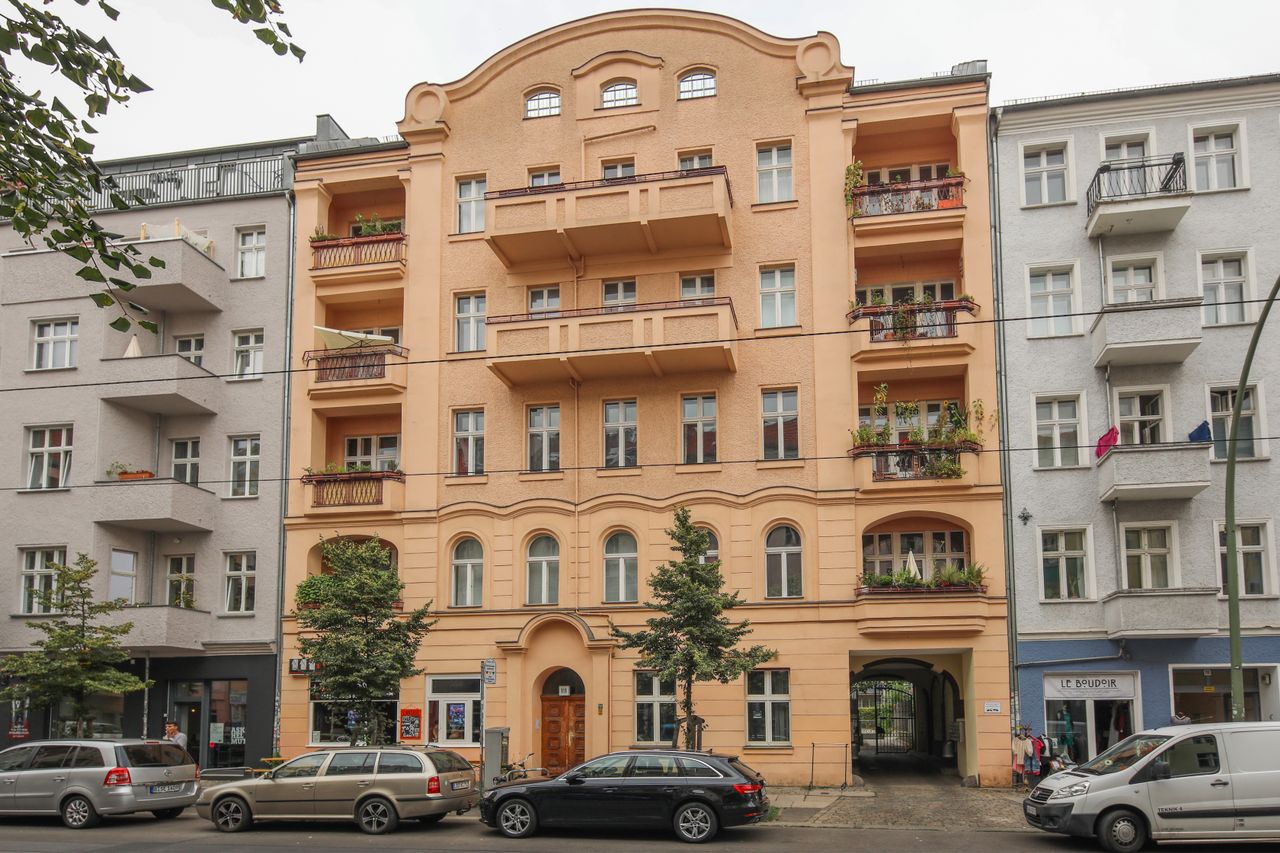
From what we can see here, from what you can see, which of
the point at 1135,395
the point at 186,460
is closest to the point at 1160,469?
the point at 1135,395

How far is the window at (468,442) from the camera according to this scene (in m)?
31.1

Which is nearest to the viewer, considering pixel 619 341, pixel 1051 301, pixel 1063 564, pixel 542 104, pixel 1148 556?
pixel 1148 556

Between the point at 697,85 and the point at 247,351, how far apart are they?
1395 cm

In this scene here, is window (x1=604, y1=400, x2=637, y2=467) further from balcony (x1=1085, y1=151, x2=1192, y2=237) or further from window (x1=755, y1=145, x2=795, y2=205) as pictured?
balcony (x1=1085, y1=151, x2=1192, y2=237)

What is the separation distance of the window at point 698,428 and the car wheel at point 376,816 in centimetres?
1191

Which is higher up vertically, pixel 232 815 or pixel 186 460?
pixel 186 460

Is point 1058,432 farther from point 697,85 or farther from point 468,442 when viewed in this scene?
point 468,442

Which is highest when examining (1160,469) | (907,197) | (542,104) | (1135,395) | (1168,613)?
(542,104)

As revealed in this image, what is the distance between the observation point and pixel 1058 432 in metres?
28.3

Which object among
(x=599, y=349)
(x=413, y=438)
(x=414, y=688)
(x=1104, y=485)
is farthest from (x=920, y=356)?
(x=414, y=688)

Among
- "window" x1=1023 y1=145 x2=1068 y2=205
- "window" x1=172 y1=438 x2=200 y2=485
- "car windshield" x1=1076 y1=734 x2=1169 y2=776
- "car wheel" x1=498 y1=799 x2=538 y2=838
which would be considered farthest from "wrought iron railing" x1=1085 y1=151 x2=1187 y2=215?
"window" x1=172 y1=438 x2=200 y2=485

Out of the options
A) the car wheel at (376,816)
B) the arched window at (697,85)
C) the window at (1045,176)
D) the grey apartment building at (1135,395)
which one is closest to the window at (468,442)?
the arched window at (697,85)

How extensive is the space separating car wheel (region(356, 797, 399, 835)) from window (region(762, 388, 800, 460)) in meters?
12.7

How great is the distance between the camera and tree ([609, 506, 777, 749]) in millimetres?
23469
